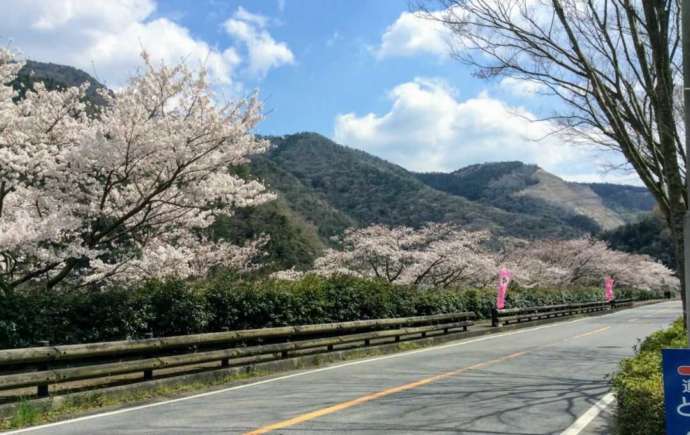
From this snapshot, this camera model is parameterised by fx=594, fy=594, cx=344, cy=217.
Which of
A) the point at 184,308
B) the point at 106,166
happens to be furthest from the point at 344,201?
the point at 184,308

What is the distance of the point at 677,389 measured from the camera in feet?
11.7

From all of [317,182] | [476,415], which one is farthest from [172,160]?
[317,182]

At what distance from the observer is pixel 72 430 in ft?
21.8

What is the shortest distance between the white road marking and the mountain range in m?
30.1

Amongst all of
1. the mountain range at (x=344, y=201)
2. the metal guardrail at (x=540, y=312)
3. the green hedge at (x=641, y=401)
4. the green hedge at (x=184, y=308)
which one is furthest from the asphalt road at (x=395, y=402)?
the mountain range at (x=344, y=201)

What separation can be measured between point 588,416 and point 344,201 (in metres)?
99.1

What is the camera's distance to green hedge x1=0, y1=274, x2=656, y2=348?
9.23 metres

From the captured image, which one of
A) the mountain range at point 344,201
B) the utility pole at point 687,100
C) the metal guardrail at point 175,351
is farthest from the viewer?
the mountain range at point 344,201

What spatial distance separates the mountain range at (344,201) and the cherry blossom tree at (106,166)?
21.8m

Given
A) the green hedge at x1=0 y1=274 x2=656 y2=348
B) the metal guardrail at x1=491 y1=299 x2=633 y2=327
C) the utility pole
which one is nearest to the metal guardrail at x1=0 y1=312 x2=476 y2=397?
the green hedge at x1=0 y1=274 x2=656 y2=348

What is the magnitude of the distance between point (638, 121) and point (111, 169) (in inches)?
413

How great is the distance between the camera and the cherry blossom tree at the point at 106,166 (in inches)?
493

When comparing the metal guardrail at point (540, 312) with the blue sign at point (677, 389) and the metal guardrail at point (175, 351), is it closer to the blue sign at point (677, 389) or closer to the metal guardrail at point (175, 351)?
the metal guardrail at point (175, 351)

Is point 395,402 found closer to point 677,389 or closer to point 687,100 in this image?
point 677,389
